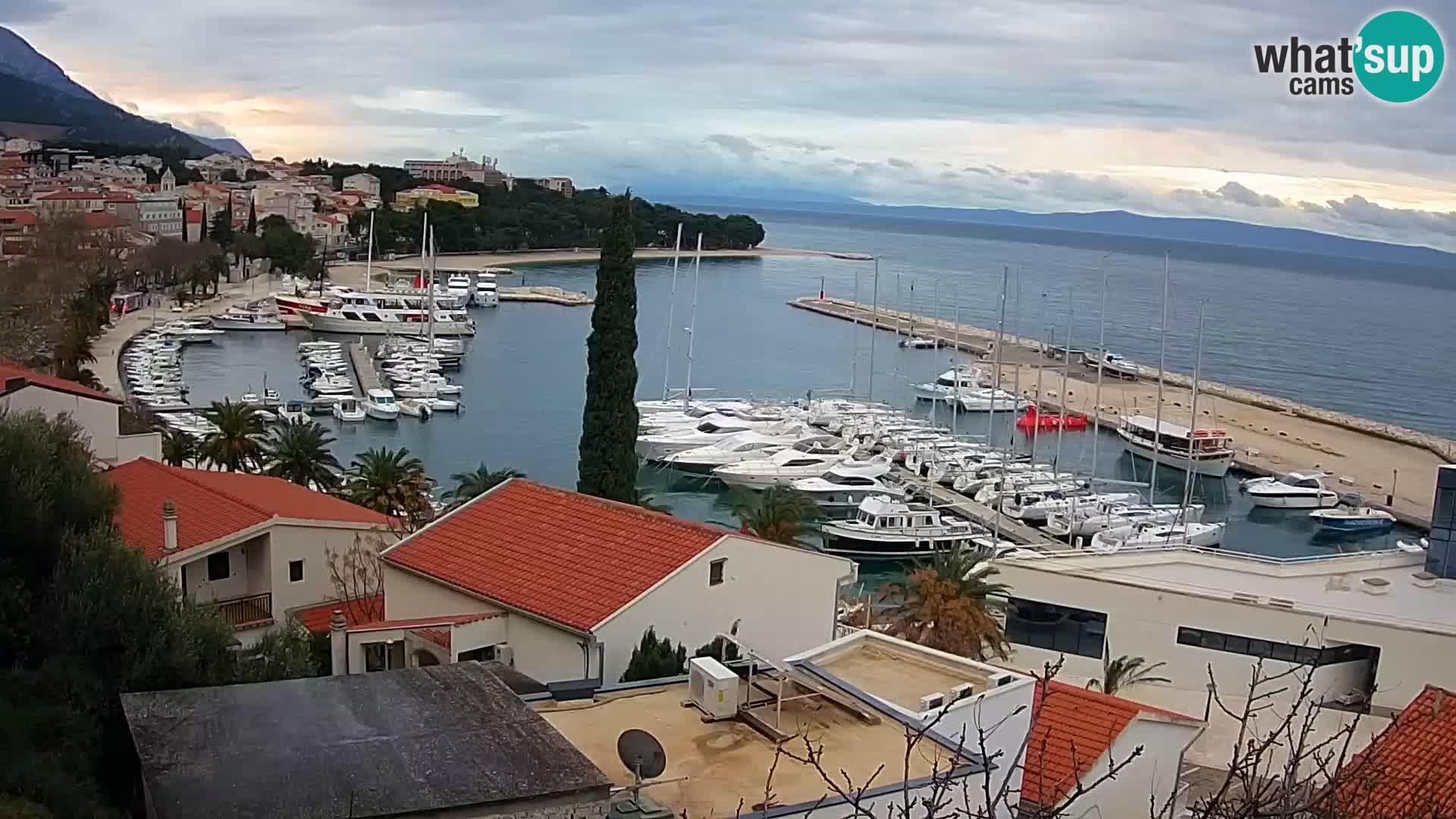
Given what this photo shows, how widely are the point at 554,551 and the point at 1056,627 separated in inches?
314

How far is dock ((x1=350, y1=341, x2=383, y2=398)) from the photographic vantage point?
4503cm

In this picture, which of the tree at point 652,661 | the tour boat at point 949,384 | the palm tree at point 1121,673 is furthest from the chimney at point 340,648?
the tour boat at point 949,384

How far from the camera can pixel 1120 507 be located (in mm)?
31188

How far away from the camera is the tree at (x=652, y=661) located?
1007 centimetres

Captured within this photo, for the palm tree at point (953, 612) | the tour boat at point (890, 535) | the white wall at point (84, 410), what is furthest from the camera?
the tour boat at point (890, 535)

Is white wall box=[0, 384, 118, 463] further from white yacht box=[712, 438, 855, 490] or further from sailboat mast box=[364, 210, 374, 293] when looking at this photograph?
sailboat mast box=[364, 210, 374, 293]

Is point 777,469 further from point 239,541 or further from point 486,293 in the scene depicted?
point 486,293

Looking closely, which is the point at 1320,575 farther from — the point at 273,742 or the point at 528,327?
the point at 528,327

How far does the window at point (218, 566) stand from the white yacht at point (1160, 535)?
19.6m

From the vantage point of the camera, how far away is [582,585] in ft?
35.9

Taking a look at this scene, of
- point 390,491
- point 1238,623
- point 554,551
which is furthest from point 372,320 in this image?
point 554,551

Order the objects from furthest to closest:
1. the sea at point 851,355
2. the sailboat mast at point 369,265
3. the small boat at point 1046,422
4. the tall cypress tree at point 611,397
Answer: the sailboat mast at point 369,265 < the small boat at point 1046,422 < the sea at point 851,355 < the tall cypress tree at point 611,397

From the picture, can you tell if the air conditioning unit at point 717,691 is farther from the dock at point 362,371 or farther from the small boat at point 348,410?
the dock at point 362,371

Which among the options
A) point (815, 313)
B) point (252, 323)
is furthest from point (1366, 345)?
point (252, 323)
